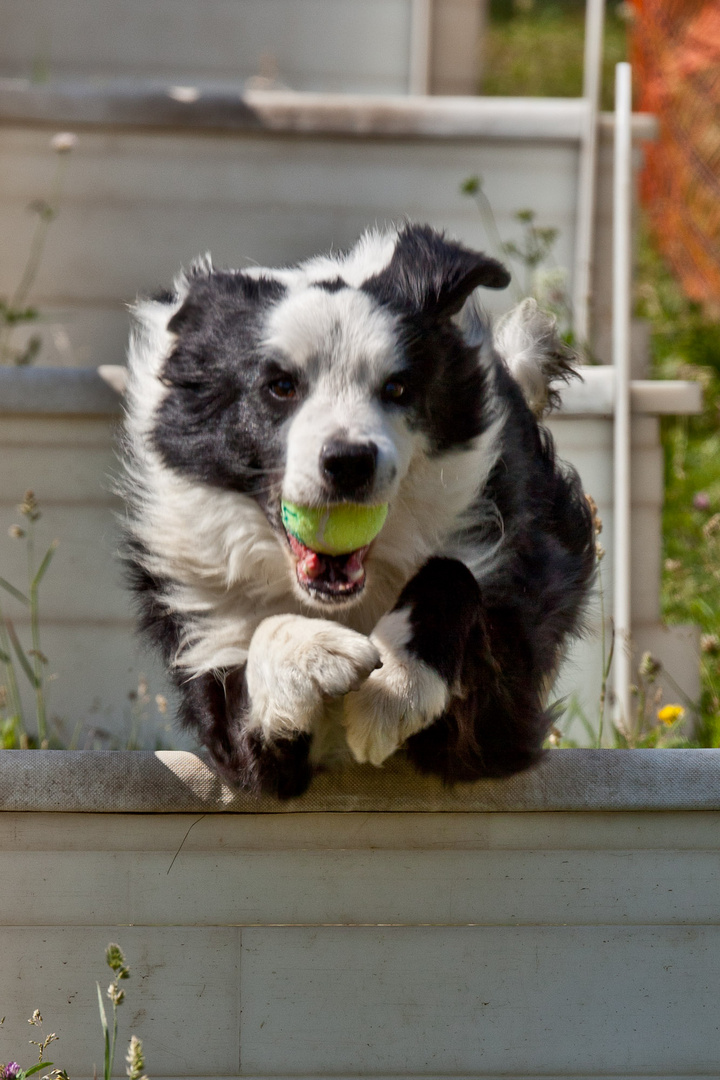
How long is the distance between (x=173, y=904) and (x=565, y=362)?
4.97 feet

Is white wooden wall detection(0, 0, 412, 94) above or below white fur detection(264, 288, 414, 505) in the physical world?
above

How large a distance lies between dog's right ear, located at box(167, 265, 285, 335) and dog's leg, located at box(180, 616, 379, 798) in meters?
0.54

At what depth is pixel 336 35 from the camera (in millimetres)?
5934

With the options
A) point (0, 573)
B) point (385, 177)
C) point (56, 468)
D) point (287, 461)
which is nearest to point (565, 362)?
point (287, 461)

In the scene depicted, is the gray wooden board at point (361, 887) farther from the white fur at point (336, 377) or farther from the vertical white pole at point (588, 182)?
the vertical white pole at point (588, 182)

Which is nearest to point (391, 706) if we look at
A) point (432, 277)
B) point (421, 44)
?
point (432, 277)

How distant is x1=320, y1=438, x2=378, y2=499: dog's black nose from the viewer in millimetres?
1872

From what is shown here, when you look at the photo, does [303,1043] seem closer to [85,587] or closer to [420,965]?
[420,965]

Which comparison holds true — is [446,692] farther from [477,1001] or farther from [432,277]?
[432,277]

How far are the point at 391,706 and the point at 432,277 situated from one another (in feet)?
2.41

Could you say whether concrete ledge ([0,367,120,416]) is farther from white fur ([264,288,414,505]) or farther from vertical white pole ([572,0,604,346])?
vertical white pole ([572,0,604,346])

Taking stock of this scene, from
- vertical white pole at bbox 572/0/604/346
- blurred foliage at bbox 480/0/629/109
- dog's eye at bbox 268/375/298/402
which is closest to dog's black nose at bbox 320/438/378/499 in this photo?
dog's eye at bbox 268/375/298/402

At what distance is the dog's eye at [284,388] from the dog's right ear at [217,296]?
18cm

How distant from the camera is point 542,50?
10727 mm
